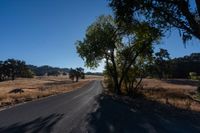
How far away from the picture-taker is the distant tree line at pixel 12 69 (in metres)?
158

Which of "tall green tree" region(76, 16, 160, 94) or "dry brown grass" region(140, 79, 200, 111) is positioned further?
"tall green tree" region(76, 16, 160, 94)

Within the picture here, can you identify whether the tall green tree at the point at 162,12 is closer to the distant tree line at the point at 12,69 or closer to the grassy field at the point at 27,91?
the grassy field at the point at 27,91

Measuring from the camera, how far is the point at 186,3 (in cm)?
1458

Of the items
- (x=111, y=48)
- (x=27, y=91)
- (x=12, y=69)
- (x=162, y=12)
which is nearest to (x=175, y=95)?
(x=111, y=48)

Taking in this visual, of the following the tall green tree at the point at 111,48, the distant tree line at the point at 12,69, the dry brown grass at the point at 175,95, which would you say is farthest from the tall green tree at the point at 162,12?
the distant tree line at the point at 12,69

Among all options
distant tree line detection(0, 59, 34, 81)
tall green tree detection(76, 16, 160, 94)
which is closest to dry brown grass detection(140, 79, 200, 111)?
tall green tree detection(76, 16, 160, 94)

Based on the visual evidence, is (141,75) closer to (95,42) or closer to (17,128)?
(95,42)

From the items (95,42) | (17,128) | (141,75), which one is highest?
(95,42)

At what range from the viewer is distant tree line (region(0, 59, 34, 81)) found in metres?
158

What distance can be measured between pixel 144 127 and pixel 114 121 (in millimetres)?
2398

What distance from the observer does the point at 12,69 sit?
164 meters

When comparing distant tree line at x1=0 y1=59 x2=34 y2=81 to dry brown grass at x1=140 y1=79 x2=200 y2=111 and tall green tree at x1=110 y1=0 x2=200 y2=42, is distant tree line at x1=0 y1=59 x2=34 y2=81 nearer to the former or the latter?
dry brown grass at x1=140 y1=79 x2=200 y2=111

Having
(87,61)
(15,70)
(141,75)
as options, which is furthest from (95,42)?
(15,70)

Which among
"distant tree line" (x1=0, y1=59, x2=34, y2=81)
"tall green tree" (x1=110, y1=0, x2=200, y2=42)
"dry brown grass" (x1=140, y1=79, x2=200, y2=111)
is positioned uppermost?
"distant tree line" (x1=0, y1=59, x2=34, y2=81)
